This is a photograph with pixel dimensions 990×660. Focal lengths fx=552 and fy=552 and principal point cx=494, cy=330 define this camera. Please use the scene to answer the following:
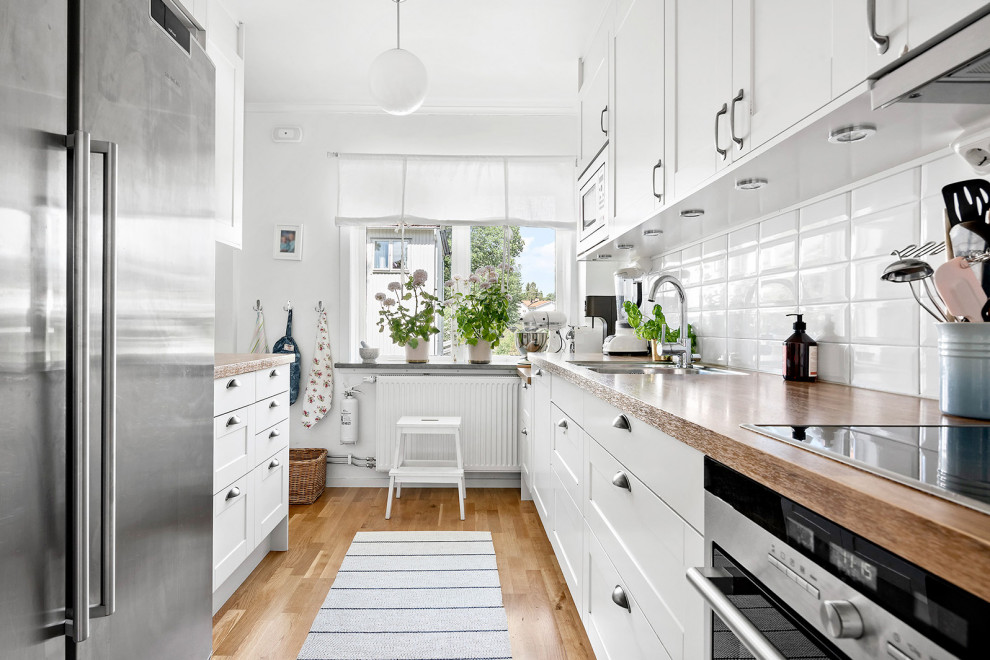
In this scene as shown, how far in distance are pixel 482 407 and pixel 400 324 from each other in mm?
749

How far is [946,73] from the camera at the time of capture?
701mm

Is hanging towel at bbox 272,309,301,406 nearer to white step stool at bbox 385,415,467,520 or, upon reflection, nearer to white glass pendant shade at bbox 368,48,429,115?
white step stool at bbox 385,415,467,520

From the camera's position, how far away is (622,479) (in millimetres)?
1233

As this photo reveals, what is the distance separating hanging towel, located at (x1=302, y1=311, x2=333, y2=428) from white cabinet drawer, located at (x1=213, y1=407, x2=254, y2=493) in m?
1.36

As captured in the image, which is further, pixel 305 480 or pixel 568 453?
pixel 305 480

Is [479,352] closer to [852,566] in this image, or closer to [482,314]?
[482,314]

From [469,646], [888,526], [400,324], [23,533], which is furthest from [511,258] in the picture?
[888,526]

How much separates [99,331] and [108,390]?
0.11m

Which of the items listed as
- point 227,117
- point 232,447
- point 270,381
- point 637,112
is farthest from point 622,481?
point 227,117

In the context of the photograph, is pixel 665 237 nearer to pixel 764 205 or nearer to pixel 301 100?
pixel 764 205

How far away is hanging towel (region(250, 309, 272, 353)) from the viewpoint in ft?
11.8

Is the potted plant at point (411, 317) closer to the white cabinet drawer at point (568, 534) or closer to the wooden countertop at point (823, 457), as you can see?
the white cabinet drawer at point (568, 534)

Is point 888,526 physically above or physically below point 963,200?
below

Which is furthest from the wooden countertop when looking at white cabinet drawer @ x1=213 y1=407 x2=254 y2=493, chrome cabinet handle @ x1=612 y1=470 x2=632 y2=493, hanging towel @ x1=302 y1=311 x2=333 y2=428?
hanging towel @ x1=302 y1=311 x2=333 y2=428
